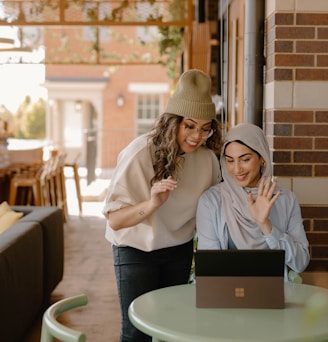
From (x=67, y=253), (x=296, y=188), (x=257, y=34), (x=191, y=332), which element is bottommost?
(x=67, y=253)

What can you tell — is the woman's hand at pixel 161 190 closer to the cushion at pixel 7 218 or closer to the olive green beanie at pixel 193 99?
the olive green beanie at pixel 193 99

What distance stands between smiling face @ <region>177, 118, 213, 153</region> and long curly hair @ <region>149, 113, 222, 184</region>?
18 mm

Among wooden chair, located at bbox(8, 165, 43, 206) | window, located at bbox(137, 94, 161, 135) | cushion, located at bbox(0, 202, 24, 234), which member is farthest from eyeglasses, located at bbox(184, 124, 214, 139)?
window, located at bbox(137, 94, 161, 135)

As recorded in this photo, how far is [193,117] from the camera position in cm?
263

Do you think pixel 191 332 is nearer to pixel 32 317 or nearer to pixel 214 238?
pixel 214 238

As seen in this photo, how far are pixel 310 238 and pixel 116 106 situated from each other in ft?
52.0

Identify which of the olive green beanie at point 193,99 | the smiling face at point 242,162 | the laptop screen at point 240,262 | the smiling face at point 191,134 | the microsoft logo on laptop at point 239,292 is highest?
the olive green beanie at point 193,99

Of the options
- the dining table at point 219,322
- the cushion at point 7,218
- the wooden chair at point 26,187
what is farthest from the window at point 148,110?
the dining table at point 219,322

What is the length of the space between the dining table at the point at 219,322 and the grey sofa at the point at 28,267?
1477 millimetres

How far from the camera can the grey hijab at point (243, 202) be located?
268 centimetres

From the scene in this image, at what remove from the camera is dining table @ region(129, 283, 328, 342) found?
1993 mm

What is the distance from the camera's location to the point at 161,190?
8.19ft

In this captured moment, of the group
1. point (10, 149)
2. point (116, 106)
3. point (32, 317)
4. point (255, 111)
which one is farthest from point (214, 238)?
point (116, 106)

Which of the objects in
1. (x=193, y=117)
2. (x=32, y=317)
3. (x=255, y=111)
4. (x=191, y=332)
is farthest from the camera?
(x=32, y=317)
